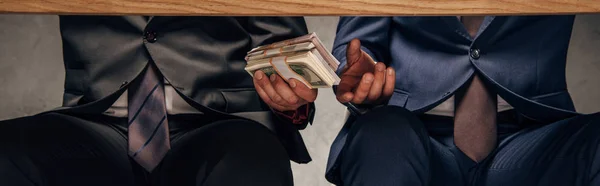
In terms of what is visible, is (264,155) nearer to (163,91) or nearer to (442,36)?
(163,91)

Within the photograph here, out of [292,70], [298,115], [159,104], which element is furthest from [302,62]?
[159,104]

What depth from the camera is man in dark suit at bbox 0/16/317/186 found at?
75.2 inches

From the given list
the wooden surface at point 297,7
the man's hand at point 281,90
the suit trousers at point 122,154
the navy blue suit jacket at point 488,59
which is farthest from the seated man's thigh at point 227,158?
the wooden surface at point 297,7

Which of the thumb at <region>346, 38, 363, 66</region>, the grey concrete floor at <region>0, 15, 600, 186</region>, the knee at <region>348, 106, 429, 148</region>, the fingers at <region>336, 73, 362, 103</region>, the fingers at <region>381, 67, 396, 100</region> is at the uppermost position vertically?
the thumb at <region>346, 38, 363, 66</region>

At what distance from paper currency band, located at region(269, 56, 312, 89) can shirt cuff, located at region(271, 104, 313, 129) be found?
23 cm

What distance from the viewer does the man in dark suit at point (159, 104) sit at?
1911 millimetres

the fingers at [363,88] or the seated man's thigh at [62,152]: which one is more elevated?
the fingers at [363,88]

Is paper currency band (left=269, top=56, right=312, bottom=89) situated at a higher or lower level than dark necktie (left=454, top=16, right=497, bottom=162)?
higher

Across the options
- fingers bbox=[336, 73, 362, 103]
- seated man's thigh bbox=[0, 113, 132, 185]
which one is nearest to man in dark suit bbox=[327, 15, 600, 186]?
fingers bbox=[336, 73, 362, 103]

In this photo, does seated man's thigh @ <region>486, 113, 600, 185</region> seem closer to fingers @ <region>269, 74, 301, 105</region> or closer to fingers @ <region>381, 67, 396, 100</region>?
fingers @ <region>381, 67, 396, 100</region>

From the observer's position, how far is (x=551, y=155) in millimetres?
1879

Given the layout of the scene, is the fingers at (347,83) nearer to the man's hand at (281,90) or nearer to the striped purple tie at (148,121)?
the man's hand at (281,90)

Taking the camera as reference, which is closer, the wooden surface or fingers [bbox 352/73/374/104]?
the wooden surface

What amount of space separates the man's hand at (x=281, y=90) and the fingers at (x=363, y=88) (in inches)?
4.0
